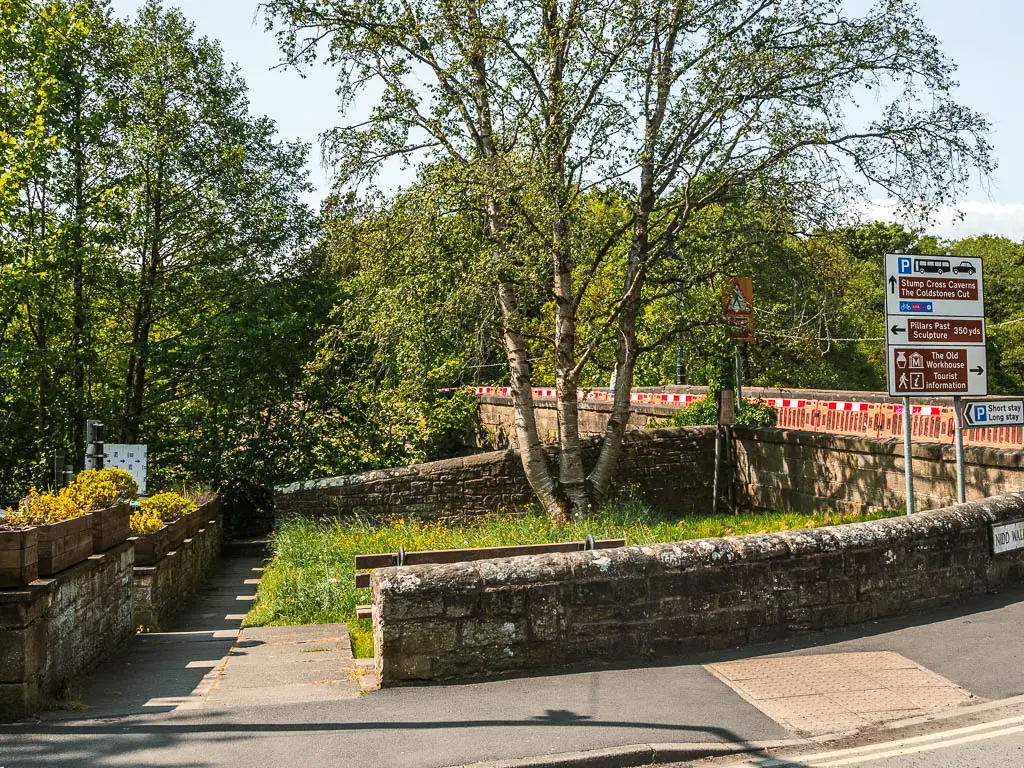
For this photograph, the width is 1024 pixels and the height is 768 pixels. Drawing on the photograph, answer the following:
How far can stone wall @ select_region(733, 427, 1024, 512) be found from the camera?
13516mm

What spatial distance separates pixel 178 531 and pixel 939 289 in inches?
373

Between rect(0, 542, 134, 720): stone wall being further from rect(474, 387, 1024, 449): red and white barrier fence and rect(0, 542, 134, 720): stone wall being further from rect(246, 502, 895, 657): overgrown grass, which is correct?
rect(474, 387, 1024, 449): red and white barrier fence

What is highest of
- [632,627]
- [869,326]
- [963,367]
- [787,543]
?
[869,326]

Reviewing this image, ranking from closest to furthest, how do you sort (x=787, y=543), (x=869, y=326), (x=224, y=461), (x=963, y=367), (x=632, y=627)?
(x=632, y=627) → (x=787, y=543) → (x=963, y=367) → (x=224, y=461) → (x=869, y=326)

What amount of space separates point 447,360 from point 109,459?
622 centimetres

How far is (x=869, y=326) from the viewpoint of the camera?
54094 mm

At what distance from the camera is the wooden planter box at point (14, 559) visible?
→ 20.9 ft

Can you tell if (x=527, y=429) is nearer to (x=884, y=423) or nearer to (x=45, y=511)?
(x=884, y=423)

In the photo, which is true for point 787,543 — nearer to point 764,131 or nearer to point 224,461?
point 764,131

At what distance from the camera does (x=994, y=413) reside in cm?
1021

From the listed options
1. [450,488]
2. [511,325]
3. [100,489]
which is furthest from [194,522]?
[450,488]

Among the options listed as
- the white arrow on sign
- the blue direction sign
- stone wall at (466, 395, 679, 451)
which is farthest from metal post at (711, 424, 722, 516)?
the blue direction sign

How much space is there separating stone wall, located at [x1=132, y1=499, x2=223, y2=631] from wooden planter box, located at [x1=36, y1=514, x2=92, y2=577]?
2391 mm

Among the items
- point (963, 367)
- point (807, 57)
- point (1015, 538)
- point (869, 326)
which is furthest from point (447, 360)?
point (869, 326)
